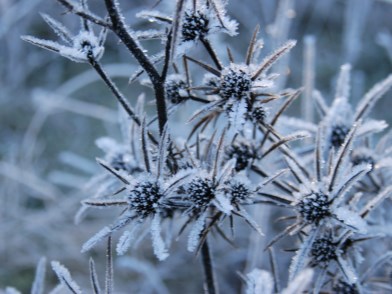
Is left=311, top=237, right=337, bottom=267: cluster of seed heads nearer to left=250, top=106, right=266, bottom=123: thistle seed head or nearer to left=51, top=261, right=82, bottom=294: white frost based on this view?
left=250, top=106, right=266, bottom=123: thistle seed head

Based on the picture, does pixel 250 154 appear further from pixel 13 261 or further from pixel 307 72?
pixel 13 261

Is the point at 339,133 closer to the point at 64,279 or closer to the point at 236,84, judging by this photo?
the point at 236,84

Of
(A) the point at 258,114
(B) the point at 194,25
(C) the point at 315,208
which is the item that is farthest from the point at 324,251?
(B) the point at 194,25

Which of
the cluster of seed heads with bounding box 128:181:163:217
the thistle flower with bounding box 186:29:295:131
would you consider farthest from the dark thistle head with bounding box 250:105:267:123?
the cluster of seed heads with bounding box 128:181:163:217

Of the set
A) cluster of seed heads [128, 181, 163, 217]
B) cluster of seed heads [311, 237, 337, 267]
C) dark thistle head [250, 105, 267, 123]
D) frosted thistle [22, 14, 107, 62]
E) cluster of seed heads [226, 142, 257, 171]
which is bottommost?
cluster of seed heads [311, 237, 337, 267]

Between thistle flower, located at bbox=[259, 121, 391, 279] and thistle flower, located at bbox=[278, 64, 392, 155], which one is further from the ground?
thistle flower, located at bbox=[278, 64, 392, 155]

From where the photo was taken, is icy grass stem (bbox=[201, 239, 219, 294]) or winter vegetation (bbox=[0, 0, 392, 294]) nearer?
winter vegetation (bbox=[0, 0, 392, 294])

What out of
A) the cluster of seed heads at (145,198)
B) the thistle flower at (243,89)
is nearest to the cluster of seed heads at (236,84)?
the thistle flower at (243,89)
